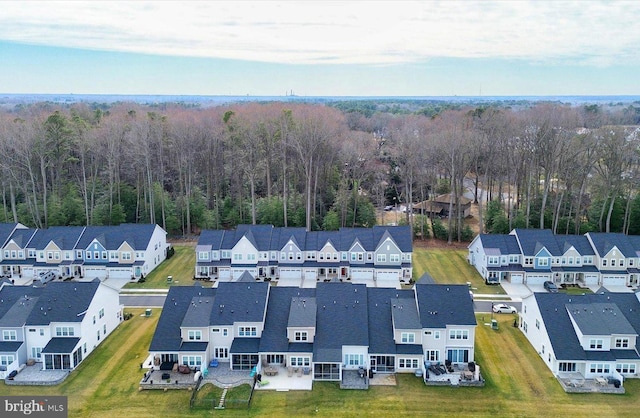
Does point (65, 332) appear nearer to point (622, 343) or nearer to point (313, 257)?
point (313, 257)

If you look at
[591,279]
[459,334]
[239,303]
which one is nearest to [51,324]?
[239,303]

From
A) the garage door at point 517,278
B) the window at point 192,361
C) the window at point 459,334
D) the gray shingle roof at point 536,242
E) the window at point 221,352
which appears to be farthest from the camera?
the gray shingle roof at point 536,242

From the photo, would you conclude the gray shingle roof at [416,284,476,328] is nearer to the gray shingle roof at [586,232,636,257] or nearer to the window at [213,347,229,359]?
the window at [213,347,229,359]

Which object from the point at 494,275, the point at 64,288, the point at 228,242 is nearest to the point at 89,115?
the point at 228,242

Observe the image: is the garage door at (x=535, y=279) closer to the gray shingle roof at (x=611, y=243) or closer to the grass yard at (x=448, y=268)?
the grass yard at (x=448, y=268)

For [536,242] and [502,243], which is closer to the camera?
[536,242]

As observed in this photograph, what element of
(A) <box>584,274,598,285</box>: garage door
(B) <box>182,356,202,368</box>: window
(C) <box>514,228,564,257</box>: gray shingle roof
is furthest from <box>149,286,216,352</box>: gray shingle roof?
(A) <box>584,274,598,285</box>: garage door

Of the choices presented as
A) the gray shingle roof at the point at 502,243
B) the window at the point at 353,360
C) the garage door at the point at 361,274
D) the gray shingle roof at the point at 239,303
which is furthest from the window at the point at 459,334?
the gray shingle roof at the point at 502,243
